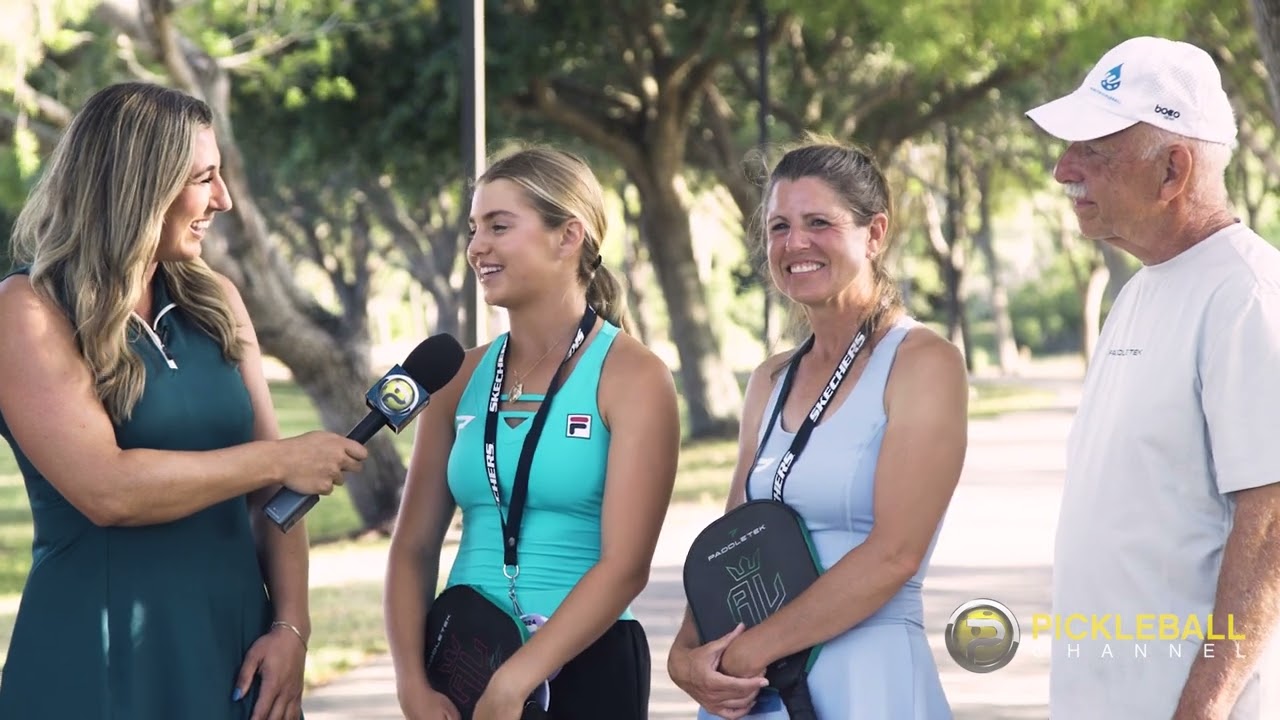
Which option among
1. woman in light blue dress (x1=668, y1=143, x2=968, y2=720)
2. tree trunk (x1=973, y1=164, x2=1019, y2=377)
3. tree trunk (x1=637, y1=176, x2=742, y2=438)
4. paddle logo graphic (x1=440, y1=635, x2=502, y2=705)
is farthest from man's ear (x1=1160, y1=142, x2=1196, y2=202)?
tree trunk (x1=973, y1=164, x2=1019, y2=377)

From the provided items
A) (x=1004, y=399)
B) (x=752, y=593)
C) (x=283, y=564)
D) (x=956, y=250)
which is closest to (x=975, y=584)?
(x=752, y=593)

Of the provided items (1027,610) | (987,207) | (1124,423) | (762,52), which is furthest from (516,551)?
(987,207)

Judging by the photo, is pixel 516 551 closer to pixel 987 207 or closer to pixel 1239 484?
pixel 1239 484

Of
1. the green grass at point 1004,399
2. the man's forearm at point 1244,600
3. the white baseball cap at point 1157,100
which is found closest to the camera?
the man's forearm at point 1244,600

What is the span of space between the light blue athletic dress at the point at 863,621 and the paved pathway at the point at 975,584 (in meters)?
4.04

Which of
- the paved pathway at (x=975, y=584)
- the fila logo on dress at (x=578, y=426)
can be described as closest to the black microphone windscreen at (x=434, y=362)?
the fila logo on dress at (x=578, y=426)

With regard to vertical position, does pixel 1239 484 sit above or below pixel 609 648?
above

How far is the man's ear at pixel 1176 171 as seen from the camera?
3225 mm

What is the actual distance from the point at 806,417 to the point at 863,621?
18.5 inches

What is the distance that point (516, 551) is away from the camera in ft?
12.0

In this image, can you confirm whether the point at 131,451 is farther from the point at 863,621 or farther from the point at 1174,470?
the point at 1174,470

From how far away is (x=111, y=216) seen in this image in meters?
3.33

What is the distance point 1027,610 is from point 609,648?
656cm
